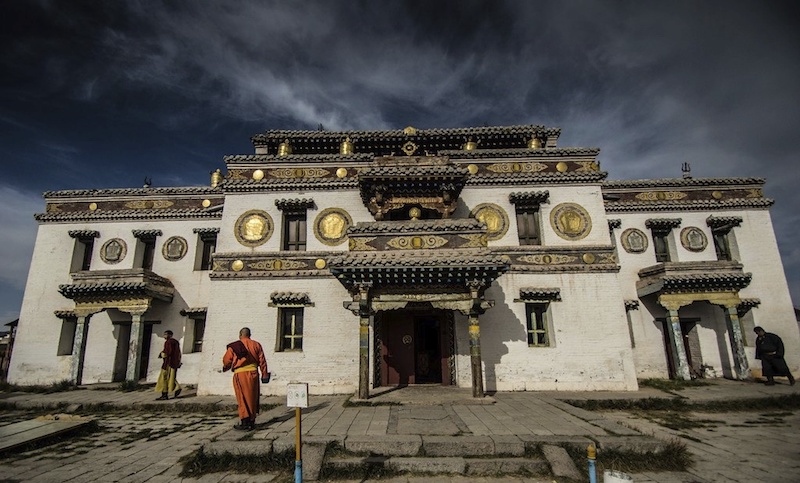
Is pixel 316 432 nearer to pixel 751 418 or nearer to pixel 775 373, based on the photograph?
pixel 751 418

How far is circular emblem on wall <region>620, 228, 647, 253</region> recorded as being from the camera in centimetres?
1683

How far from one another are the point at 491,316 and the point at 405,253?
434 centimetres

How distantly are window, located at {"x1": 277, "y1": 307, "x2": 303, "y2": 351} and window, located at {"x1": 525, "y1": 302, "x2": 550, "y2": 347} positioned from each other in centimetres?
826

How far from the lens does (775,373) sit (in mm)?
14016

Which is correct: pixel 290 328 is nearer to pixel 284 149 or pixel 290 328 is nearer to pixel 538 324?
pixel 284 149

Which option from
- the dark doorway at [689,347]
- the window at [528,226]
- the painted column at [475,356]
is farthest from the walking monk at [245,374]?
the dark doorway at [689,347]

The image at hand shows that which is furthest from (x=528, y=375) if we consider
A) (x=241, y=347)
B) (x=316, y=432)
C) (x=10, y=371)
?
(x=10, y=371)

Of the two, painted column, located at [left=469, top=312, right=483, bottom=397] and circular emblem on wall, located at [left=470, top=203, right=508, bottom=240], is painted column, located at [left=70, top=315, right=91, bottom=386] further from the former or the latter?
circular emblem on wall, located at [left=470, top=203, right=508, bottom=240]

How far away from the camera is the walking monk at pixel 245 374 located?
26.5 feet

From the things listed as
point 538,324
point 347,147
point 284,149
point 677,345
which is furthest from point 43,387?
point 677,345

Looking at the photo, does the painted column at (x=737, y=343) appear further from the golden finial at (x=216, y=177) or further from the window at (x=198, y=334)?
the golden finial at (x=216, y=177)

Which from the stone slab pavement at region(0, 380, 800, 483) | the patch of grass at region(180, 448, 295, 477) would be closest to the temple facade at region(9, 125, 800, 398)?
the stone slab pavement at region(0, 380, 800, 483)

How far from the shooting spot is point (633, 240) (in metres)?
16.9

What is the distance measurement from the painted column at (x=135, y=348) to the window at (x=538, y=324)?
1519 cm
